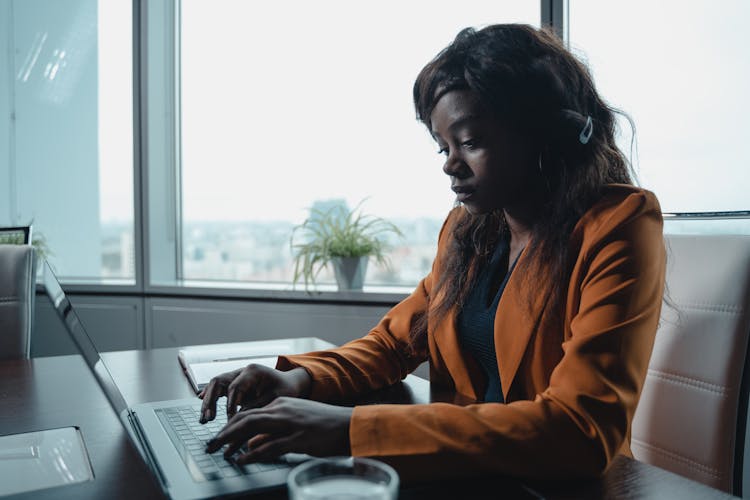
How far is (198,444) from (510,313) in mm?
537

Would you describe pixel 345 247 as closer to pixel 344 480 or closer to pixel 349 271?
pixel 349 271

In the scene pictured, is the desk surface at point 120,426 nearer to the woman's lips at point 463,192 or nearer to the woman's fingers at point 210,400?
the woman's fingers at point 210,400

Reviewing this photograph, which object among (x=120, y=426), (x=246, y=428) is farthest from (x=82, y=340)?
(x=246, y=428)

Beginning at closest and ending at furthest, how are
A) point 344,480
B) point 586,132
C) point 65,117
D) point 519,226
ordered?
point 344,480
point 586,132
point 519,226
point 65,117

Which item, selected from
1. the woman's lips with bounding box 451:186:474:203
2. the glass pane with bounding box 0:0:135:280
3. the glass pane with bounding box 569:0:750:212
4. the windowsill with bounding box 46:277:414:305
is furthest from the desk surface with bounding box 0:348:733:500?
the glass pane with bounding box 0:0:135:280

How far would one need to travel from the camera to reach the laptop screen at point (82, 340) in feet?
2.75

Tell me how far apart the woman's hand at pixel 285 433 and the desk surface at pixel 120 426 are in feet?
0.24

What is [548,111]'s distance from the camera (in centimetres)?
108

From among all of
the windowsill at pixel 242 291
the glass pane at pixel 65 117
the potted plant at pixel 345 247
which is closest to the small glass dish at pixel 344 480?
the windowsill at pixel 242 291

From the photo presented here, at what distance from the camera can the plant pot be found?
2621mm

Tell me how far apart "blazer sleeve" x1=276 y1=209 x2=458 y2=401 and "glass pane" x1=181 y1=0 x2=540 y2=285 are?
4.56 feet

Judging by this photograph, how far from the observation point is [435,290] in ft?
4.28

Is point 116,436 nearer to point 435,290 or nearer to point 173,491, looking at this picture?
point 173,491

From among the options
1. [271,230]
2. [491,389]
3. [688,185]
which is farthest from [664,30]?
[271,230]
